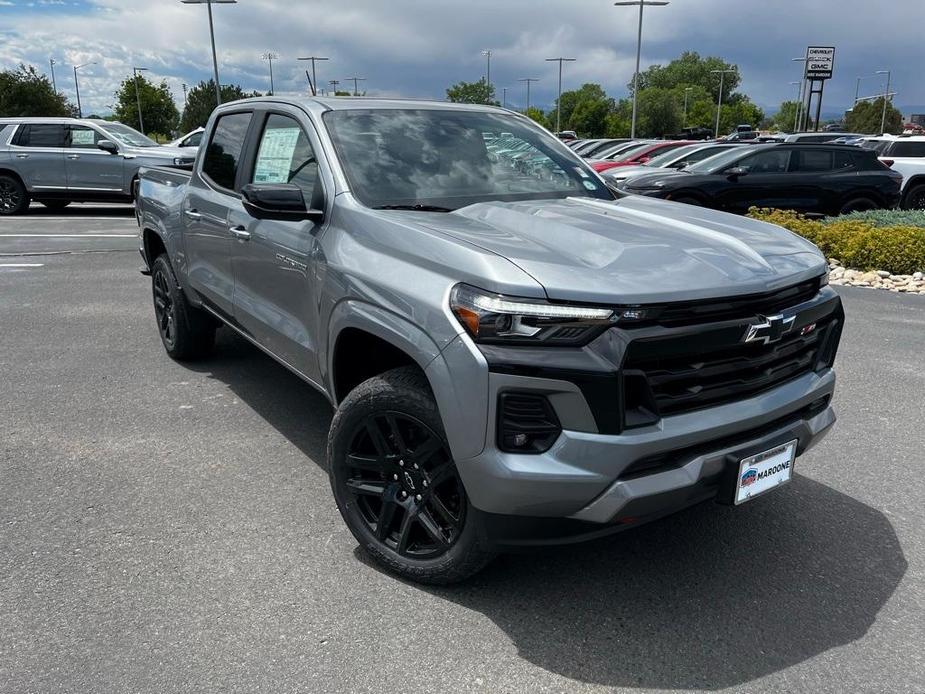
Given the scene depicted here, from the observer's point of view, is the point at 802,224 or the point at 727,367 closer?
the point at 727,367

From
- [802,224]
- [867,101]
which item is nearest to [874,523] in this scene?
[802,224]

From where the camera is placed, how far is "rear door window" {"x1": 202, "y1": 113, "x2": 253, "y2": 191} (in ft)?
15.0

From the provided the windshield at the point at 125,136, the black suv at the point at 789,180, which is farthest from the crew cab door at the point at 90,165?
the black suv at the point at 789,180

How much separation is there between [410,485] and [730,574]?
1331 millimetres

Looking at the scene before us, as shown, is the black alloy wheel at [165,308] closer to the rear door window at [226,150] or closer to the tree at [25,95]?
the rear door window at [226,150]

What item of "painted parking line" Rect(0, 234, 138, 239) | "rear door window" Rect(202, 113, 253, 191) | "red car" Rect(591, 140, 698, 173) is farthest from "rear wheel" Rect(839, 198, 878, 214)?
"painted parking line" Rect(0, 234, 138, 239)

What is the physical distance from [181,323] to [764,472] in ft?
13.9

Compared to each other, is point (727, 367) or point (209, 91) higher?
point (209, 91)

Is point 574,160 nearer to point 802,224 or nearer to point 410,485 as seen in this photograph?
point 410,485

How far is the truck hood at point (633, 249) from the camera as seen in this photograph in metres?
2.51

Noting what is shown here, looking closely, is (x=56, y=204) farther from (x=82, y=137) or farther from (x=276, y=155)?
(x=276, y=155)

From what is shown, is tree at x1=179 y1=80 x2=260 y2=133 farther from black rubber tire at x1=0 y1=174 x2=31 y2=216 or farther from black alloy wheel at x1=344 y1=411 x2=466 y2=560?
black alloy wheel at x1=344 y1=411 x2=466 y2=560

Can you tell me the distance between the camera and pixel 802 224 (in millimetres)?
10484

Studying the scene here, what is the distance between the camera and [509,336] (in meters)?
2.45
